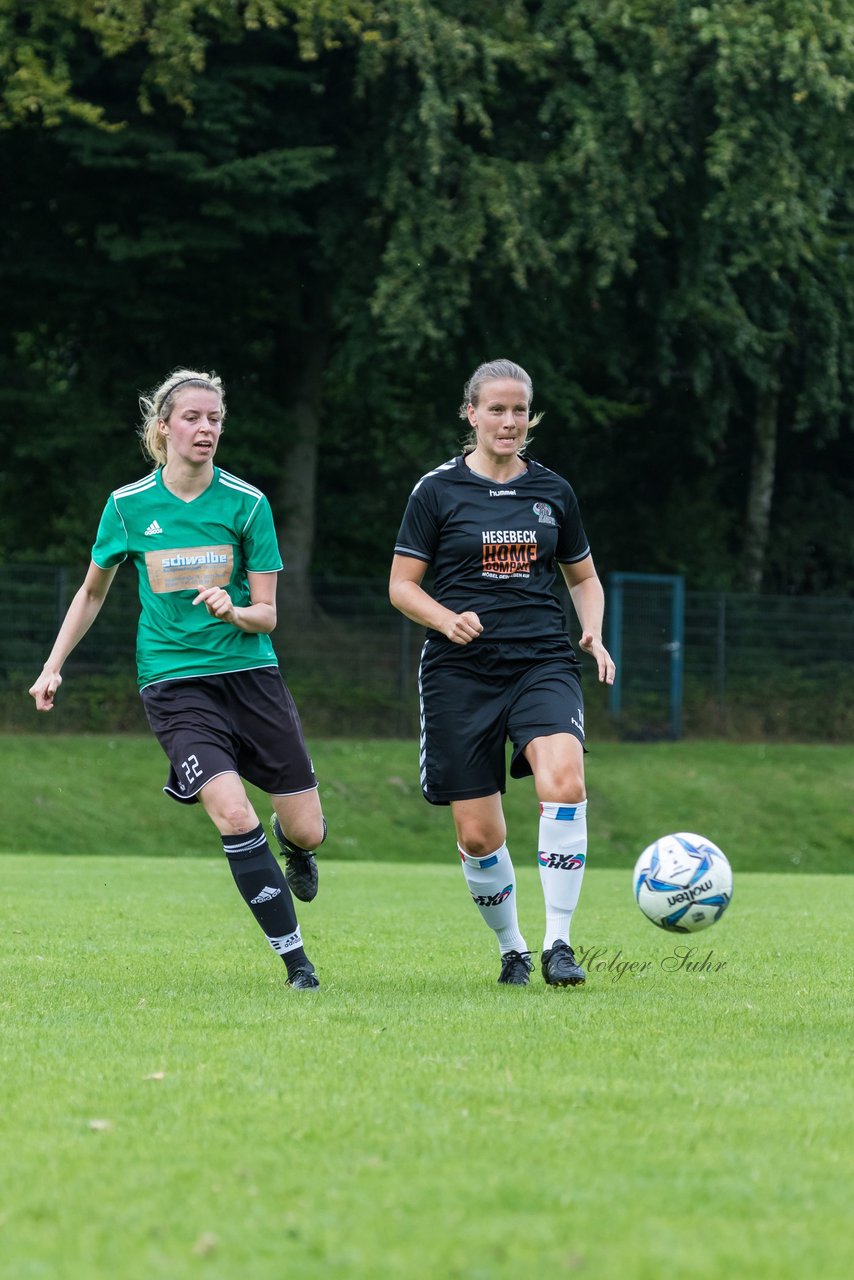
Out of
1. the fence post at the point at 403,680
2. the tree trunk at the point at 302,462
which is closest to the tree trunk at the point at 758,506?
the fence post at the point at 403,680

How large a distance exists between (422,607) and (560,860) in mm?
1146

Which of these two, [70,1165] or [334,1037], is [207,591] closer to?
[334,1037]

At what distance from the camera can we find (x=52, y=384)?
30281 mm

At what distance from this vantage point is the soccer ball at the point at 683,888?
6949 mm

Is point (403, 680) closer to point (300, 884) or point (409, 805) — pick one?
point (409, 805)

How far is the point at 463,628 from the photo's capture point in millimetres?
6801

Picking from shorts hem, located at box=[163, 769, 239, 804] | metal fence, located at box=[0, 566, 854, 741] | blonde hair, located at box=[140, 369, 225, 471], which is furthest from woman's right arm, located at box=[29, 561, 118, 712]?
metal fence, located at box=[0, 566, 854, 741]

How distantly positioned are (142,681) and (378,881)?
9.16 meters

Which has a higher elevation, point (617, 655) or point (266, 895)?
point (266, 895)

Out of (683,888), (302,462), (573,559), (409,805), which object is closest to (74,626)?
(573,559)

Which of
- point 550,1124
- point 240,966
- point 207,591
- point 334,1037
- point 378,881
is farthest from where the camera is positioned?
point 378,881

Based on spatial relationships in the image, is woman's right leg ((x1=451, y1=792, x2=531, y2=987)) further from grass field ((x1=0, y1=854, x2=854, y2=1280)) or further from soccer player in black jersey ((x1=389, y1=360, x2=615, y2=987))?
grass field ((x1=0, y1=854, x2=854, y2=1280))

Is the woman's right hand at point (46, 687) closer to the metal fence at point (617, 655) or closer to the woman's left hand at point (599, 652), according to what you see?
the woman's left hand at point (599, 652)

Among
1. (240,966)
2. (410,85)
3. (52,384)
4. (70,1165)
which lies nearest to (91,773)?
(52,384)
